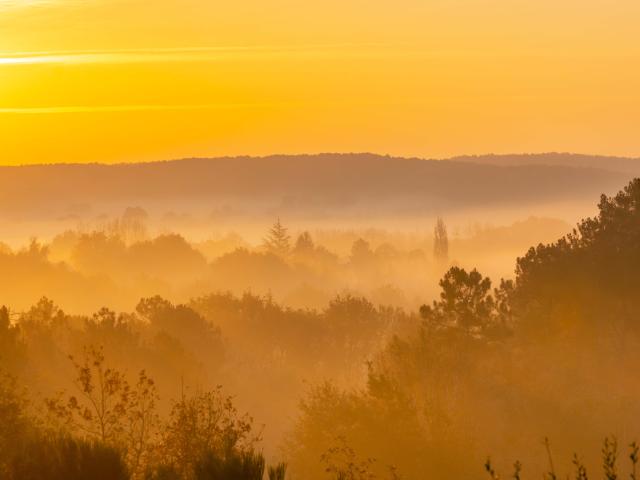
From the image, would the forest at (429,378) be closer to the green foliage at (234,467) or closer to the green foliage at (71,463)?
the green foliage at (71,463)

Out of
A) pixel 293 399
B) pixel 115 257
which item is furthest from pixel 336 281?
pixel 293 399

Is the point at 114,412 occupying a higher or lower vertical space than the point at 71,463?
higher

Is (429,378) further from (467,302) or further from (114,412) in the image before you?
(114,412)

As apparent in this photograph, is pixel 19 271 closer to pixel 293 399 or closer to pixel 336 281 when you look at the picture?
pixel 336 281

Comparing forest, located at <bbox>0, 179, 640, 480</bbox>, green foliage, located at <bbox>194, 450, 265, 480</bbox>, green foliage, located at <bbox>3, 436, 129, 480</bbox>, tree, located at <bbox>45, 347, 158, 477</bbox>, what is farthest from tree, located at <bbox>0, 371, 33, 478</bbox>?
green foliage, located at <bbox>194, 450, 265, 480</bbox>

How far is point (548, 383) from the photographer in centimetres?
6022

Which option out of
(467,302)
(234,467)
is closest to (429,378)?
(467,302)

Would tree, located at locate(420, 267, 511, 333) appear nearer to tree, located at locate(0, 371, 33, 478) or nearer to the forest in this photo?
the forest

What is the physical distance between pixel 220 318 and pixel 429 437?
50.4m

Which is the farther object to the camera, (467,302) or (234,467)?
(467,302)

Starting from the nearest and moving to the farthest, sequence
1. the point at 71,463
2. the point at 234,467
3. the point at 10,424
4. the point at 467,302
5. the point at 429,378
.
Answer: the point at 234,467, the point at 71,463, the point at 10,424, the point at 429,378, the point at 467,302

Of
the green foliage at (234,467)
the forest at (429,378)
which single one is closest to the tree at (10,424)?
the forest at (429,378)

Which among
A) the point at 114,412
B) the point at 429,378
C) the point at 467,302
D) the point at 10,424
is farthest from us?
the point at 467,302

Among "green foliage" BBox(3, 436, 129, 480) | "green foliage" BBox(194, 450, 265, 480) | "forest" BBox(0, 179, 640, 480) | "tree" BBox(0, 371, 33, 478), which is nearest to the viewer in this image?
"green foliage" BBox(194, 450, 265, 480)
